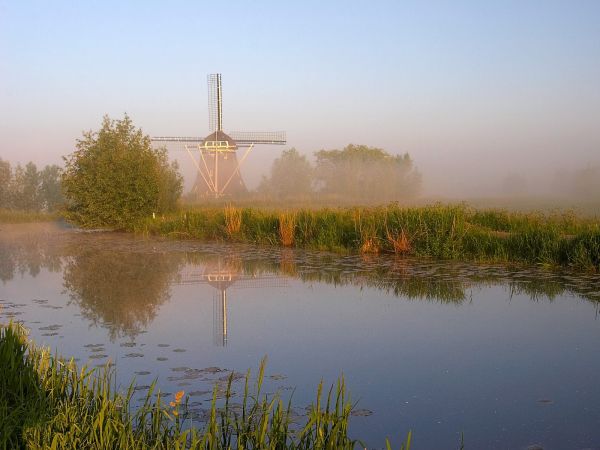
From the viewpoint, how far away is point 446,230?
1302 cm

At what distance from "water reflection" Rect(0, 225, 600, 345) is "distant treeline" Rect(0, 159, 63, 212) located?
103 feet

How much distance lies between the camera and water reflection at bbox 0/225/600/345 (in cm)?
842

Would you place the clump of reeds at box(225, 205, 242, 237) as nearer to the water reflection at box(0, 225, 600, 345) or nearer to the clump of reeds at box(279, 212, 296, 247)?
the water reflection at box(0, 225, 600, 345)

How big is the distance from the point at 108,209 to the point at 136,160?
214cm

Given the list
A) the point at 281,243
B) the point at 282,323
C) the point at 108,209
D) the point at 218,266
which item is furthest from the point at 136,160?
the point at 282,323

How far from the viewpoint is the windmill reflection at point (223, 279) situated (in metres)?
8.45

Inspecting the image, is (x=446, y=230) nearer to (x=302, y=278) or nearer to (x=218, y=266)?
(x=302, y=278)

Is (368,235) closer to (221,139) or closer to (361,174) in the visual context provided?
(221,139)

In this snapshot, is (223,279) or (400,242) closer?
(223,279)

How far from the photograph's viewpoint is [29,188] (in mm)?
47844

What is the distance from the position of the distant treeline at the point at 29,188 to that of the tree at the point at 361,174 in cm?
2599

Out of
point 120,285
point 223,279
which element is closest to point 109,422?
point 120,285

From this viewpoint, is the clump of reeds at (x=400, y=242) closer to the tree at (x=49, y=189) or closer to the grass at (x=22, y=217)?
the grass at (x=22, y=217)

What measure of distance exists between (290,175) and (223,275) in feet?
175
